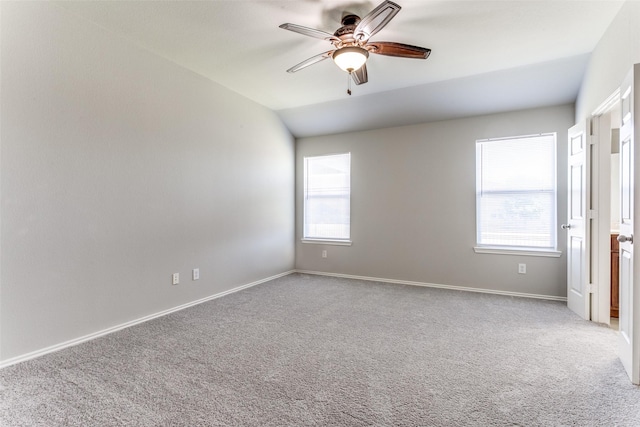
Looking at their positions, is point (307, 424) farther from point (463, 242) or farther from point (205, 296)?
point (463, 242)

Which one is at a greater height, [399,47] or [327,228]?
[399,47]

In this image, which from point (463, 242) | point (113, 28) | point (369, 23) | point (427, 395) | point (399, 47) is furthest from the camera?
point (463, 242)

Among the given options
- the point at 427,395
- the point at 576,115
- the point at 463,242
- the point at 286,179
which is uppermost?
the point at 576,115

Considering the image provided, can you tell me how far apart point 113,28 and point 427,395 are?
3707 mm

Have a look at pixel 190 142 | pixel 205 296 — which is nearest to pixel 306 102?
pixel 190 142

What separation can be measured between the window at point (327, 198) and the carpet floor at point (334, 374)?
2081 millimetres

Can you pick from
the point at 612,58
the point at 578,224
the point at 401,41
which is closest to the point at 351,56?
the point at 401,41

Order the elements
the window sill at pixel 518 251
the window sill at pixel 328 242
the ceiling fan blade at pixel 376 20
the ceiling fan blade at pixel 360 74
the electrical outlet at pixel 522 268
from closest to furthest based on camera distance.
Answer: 1. the ceiling fan blade at pixel 376 20
2. the ceiling fan blade at pixel 360 74
3. the window sill at pixel 518 251
4. the electrical outlet at pixel 522 268
5. the window sill at pixel 328 242

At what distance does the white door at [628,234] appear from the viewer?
1.94 metres

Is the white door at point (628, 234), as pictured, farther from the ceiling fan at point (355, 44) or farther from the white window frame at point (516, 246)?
the white window frame at point (516, 246)

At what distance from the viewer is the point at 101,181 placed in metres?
2.70

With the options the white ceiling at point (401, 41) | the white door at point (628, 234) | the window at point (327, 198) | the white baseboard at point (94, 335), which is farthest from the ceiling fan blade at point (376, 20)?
the white baseboard at point (94, 335)

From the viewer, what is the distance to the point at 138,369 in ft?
6.87

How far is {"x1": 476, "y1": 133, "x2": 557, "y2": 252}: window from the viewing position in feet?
12.7
